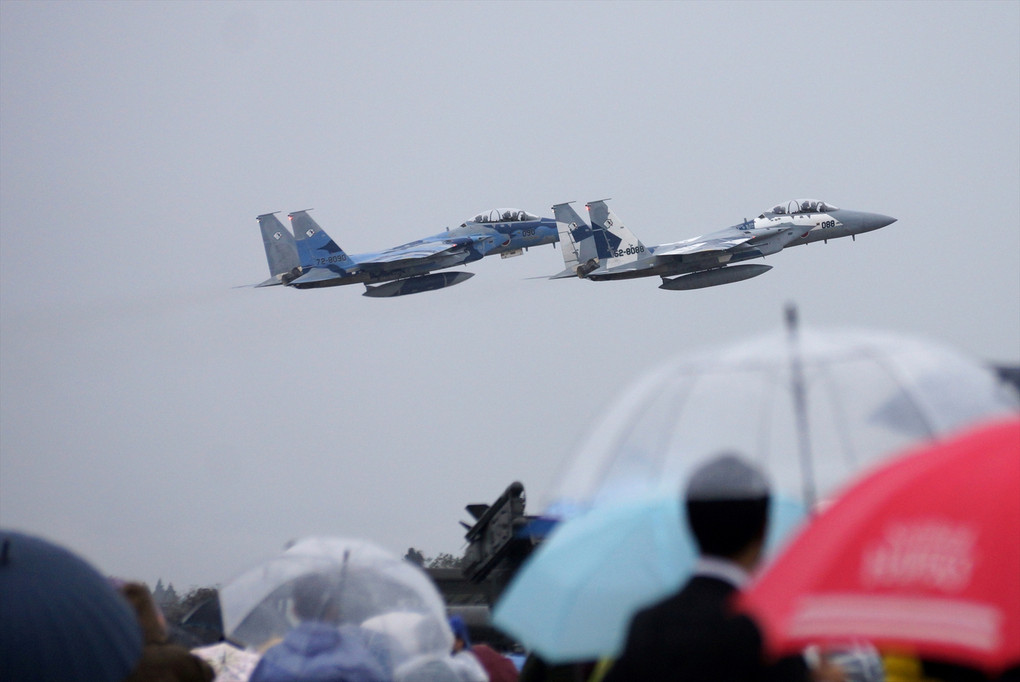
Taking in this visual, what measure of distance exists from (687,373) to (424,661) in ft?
13.7

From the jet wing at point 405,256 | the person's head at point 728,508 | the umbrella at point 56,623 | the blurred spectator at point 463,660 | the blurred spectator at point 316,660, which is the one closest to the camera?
the person's head at point 728,508

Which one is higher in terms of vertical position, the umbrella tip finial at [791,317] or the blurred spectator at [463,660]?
the umbrella tip finial at [791,317]

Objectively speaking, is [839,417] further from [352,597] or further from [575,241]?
[575,241]

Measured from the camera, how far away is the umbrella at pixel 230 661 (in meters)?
8.87

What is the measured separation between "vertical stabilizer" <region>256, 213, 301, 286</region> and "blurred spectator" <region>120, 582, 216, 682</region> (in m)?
41.1

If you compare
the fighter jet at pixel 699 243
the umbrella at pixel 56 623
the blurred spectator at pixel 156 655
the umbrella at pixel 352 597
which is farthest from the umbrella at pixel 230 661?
the fighter jet at pixel 699 243

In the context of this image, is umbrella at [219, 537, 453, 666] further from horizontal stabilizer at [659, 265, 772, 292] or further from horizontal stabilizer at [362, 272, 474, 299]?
horizontal stabilizer at [362, 272, 474, 299]

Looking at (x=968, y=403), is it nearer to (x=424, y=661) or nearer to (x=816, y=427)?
(x=816, y=427)

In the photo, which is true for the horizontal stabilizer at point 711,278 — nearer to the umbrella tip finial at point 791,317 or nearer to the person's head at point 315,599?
the person's head at point 315,599

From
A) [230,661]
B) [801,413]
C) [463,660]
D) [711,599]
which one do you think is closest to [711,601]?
[711,599]

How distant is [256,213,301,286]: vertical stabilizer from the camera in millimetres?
47969

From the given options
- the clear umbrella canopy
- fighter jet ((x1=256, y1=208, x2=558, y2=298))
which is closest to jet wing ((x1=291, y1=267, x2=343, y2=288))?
fighter jet ((x1=256, y1=208, x2=558, y2=298))

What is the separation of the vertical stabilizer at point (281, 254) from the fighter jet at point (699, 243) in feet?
32.4

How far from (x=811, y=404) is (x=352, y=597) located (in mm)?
4027
